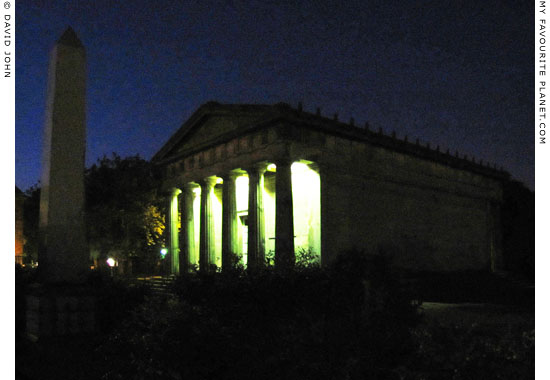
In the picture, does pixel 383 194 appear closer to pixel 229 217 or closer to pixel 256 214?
pixel 256 214

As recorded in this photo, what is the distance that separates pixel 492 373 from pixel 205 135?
26111mm

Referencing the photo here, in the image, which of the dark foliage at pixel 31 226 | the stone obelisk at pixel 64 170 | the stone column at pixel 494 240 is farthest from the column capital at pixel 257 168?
the dark foliage at pixel 31 226

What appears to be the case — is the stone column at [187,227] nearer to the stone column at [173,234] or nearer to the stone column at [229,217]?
the stone column at [173,234]

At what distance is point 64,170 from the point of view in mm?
10266

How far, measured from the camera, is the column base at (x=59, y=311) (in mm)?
9578

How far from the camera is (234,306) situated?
10594 millimetres

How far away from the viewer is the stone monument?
31.9 feet

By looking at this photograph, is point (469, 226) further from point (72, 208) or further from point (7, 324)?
point (7, 324)

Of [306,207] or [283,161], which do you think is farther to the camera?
[306,207]

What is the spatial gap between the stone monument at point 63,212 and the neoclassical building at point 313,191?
10.5 metres

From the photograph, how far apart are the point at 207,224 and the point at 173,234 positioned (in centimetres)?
544

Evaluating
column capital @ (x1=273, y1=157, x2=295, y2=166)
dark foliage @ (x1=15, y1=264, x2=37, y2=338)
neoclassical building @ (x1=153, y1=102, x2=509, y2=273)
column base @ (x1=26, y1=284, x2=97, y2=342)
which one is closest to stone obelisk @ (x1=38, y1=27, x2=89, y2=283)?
column base @ (x1=26, y1=284, x2=97, y2=342)

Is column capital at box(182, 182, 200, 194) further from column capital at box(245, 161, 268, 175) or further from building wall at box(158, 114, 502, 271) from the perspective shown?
column capital at box(245, 161, 268, 175)

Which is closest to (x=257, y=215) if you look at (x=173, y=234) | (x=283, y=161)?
(x=283, y=161)
